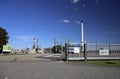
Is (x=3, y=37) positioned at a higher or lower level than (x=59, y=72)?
higher

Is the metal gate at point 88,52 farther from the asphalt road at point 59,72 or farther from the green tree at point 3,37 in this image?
the green tree at point 3,37

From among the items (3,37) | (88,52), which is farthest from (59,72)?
(3,37)

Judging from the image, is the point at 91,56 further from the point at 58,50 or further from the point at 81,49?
the point at 58,50

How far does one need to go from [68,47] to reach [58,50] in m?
96.7

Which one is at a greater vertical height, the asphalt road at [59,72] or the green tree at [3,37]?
the green tree at [3,37]

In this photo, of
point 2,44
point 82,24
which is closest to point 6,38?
point 2,44

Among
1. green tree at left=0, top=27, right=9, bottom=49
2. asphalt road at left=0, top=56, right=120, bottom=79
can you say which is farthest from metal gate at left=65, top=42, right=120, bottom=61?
green tree at left=0, top=27, right=9, bottom=49

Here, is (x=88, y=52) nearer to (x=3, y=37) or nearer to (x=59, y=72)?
(x=59, y=72)

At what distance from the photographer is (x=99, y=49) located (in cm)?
3416

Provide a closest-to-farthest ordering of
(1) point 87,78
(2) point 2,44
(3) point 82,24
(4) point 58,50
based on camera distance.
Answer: (1) point 87,78 < (3) point 82,24 < (2) point 2,44 < (4) point 58,50

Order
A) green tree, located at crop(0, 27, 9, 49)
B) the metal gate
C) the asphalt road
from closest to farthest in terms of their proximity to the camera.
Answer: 1. the asphalt road
2. the metal gate
3. green tree, located at crop(0, 27, 9, 49)

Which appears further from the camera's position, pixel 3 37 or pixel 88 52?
pixel 3 37

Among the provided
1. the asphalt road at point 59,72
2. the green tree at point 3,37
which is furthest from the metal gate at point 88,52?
the green tree at point 3,37

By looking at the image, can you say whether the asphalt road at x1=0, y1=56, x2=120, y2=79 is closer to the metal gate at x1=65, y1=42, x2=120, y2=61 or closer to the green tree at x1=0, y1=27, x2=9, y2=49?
the metal gate at x1=65, y1=42, x2=120, y2=61
